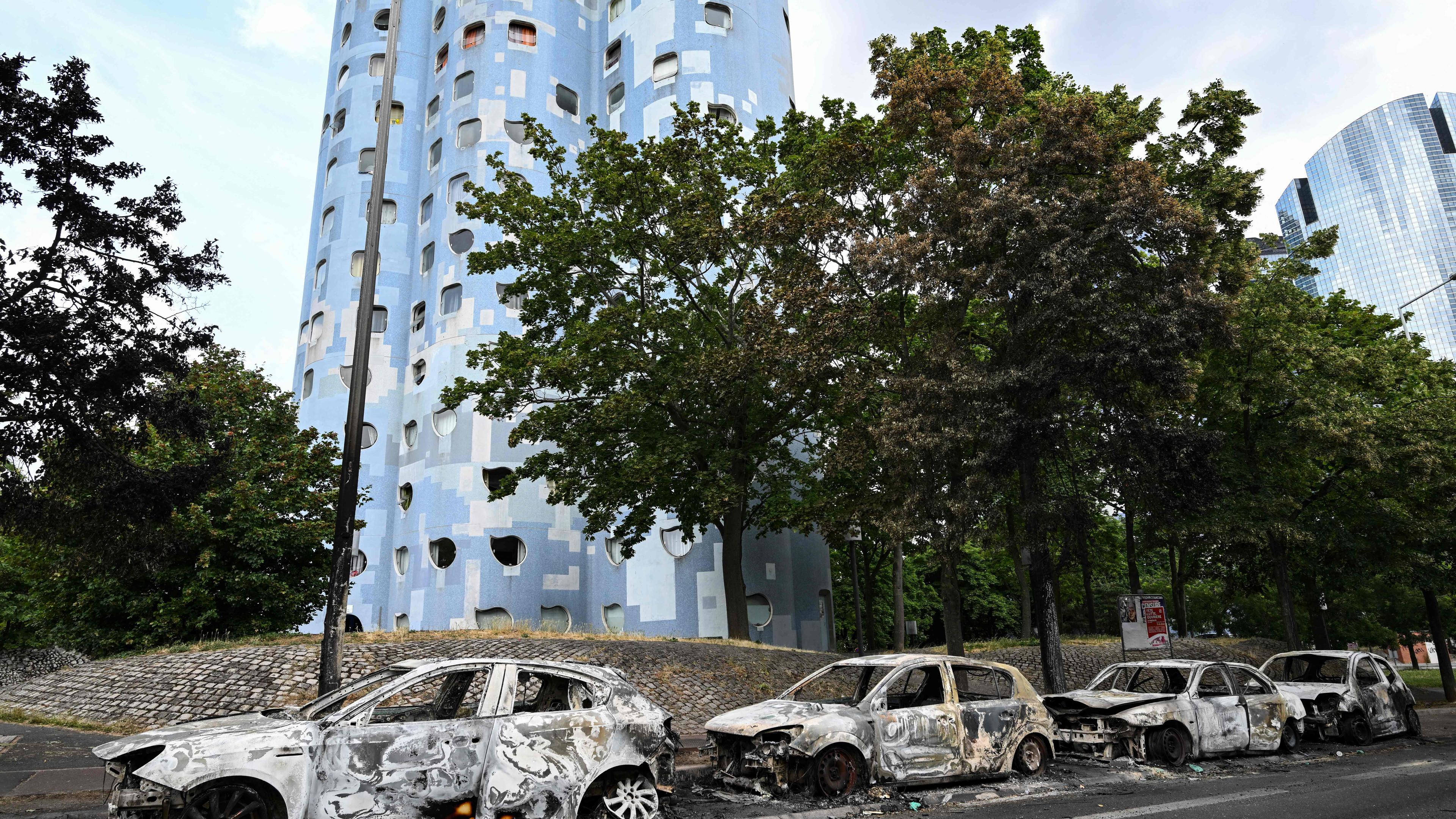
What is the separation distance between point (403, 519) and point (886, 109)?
2655 centimetres

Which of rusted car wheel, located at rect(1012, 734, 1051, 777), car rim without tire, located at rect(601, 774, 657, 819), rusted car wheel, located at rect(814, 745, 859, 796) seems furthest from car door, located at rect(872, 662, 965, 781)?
car rim without tire, located at rect(601, 774, 657, 819)

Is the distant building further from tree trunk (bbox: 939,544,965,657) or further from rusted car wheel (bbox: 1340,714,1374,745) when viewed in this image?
rusted car wheel (bbox: 1340,714,1374,745)

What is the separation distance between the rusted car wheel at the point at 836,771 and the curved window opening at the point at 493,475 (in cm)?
2587

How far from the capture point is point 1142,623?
15.1 m

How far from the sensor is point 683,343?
74.1ft

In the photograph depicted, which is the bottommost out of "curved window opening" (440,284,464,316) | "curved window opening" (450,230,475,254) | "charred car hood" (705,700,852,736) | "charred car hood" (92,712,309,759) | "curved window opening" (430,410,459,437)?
"charred car hood" (705,700,852,736)

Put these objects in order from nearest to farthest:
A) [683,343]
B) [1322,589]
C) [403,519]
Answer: [683,343]
[1322,589]
[403,519]

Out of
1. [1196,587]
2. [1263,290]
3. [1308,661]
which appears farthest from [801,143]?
[1196,587]

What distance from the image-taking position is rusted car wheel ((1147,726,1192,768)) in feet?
36.6

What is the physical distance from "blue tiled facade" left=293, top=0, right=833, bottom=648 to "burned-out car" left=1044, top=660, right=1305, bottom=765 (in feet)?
55.6

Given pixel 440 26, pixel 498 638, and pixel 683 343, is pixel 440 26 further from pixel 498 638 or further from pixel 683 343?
pixel 498 638

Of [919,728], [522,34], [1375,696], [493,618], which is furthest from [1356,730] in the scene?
[522,34]

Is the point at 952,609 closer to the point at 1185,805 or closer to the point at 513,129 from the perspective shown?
the point at 1185,805

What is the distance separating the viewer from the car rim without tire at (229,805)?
19.1ft
